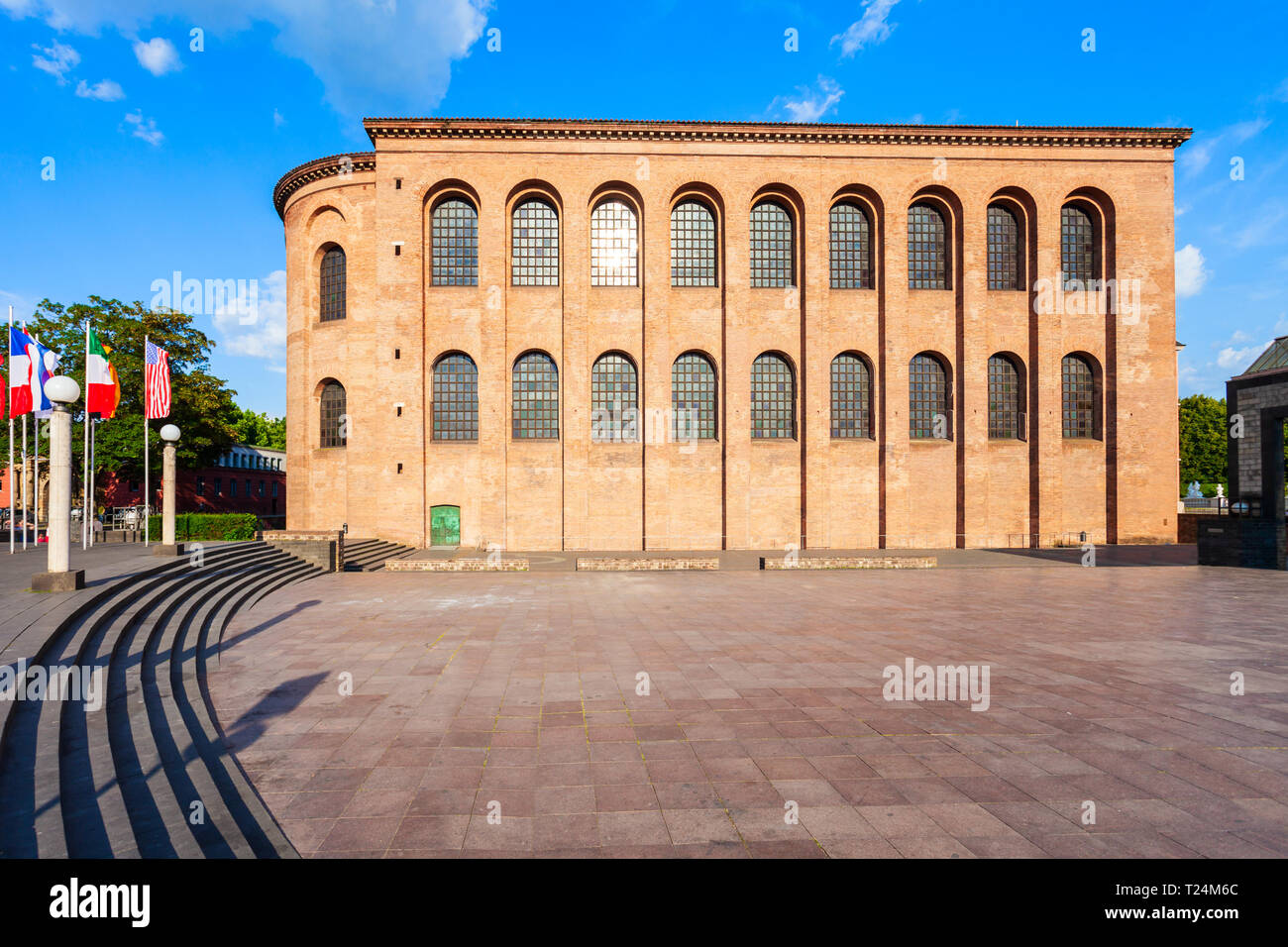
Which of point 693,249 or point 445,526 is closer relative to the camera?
point 445,526

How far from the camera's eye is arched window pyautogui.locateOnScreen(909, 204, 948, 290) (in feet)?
86.2

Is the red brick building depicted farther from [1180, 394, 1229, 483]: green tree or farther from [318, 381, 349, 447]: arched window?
[1180, 394, 1229, 483]: green tree

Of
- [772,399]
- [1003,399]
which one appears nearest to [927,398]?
[1003,399]

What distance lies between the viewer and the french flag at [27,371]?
15719 millimetres

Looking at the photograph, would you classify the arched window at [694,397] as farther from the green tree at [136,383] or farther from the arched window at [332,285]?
the green tree at [136,383]

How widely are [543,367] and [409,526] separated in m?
9.06

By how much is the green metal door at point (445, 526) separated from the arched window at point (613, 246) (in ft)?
39.5

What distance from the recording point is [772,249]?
25766mm

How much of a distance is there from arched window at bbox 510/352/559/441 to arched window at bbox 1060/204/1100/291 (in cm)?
2484

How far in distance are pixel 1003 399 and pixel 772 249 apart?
43.0ft

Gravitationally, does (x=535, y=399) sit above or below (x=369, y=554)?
above

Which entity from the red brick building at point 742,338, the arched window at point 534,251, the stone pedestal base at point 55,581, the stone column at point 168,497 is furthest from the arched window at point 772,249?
the stone pedestal base at point 55,581

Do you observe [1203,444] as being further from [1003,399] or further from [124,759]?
[124,759]

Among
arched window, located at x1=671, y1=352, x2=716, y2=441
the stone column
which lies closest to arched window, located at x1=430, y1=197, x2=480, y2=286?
arched window, located at x1=671, y1=352, x2=716, y2=441
